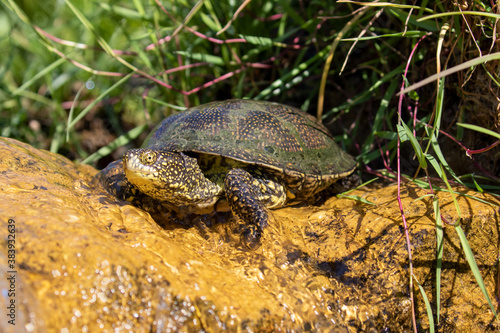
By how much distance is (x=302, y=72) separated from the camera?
307 cm

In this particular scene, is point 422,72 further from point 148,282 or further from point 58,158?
point 58,158

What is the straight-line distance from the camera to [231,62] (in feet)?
9.45

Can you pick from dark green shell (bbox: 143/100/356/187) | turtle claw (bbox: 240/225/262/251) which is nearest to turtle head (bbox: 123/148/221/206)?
dark green shell (bbox: 143/100/356/187)

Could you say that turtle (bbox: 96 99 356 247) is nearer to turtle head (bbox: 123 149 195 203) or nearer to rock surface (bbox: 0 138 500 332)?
turtle head (bbox: 123 149 195 203)

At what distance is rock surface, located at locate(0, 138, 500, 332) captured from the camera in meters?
1.28

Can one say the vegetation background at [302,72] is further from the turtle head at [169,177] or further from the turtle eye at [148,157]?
the turtle eye at [148,157]

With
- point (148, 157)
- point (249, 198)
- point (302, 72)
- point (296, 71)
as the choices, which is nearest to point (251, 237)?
point (249, 198)

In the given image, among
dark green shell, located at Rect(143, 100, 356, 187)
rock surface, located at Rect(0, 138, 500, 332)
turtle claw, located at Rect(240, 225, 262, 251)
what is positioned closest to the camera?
rock surface, located at Rect(0, 138, 500, 332)

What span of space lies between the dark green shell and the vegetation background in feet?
1.23

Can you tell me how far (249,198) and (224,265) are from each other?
37 centimetres

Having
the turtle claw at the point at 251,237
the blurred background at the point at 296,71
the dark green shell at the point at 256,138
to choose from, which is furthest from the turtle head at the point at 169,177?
the blurred background at the point at 296,71

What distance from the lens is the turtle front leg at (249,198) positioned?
5.88ft

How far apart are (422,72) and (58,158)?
2526mm

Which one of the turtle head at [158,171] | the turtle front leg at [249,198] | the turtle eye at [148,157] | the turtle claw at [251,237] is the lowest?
the turtle claw at [251,237]
